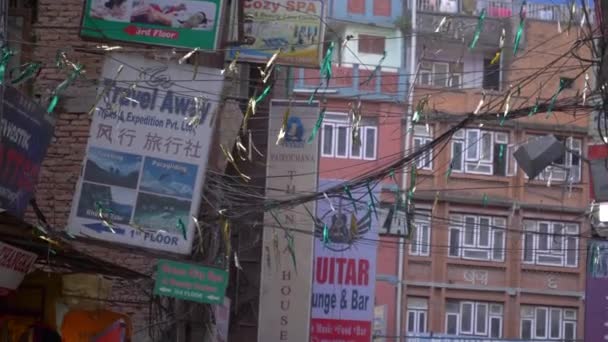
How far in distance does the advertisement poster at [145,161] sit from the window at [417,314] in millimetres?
27415

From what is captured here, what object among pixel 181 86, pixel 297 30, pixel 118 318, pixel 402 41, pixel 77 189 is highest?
pixel 402 41

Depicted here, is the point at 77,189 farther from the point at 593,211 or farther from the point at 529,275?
the point at 529,275

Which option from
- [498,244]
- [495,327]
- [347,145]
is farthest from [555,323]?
[347,145]

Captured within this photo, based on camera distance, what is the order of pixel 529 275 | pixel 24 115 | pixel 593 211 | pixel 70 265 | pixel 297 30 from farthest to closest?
1. pixel 529 275
2. pixel 593 211
3. pixel 297 30
4. pixel 70 265
5. pixel 24 115

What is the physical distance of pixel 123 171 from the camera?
42.0 feet

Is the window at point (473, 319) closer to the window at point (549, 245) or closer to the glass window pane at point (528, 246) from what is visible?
the glass window pane at point (528, 246)

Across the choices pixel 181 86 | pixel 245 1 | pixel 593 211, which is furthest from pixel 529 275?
pixel 181 86

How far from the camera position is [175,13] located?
1366 cm

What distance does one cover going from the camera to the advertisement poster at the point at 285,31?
1570 centimetres

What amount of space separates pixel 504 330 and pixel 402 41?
975cm

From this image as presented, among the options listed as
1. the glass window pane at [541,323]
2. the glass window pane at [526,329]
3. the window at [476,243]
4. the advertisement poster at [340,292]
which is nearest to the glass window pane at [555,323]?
the glass window pane at [541,323]

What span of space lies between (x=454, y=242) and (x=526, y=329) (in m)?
3.60

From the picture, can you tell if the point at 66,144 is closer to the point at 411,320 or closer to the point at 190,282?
the point at 190,282

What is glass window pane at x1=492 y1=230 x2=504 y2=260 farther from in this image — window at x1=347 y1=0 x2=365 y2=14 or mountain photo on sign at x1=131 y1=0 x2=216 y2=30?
mountain photo on sign at x1=131 y1=0 x2=216 y2=30
